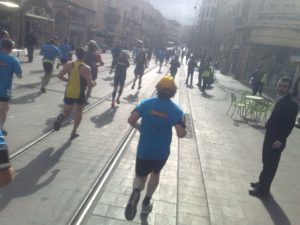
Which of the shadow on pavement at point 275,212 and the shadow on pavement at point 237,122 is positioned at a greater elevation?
the shadow on pavement at point 275,212

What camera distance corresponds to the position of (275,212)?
5.89 metres

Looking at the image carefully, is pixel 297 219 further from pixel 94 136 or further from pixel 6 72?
pixel 6 72

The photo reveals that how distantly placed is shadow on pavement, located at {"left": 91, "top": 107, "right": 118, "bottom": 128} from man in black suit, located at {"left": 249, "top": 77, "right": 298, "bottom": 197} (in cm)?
430

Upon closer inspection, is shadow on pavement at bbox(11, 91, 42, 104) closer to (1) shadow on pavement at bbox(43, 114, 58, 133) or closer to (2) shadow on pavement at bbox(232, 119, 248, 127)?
(1) shadow on pavement at bbox(43, 114, 58, 133)

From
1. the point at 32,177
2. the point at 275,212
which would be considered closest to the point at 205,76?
the point at 275,212

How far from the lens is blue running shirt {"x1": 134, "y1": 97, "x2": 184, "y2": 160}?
4.64 metres

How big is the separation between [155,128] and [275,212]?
8.26 feet

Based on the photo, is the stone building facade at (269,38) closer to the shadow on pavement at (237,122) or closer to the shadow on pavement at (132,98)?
the shadow on pavement at (132,98)

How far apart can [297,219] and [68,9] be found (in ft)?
120

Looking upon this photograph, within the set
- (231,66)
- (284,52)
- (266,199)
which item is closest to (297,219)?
(266,199)

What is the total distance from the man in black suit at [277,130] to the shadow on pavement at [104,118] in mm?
4305

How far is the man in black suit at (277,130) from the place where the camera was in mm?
6046

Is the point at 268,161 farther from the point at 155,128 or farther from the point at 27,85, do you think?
the point at 27,85

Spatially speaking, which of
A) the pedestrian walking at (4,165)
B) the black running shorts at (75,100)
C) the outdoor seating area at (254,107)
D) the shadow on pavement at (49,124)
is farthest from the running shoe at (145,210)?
the outdoor seating area at (254,107)
